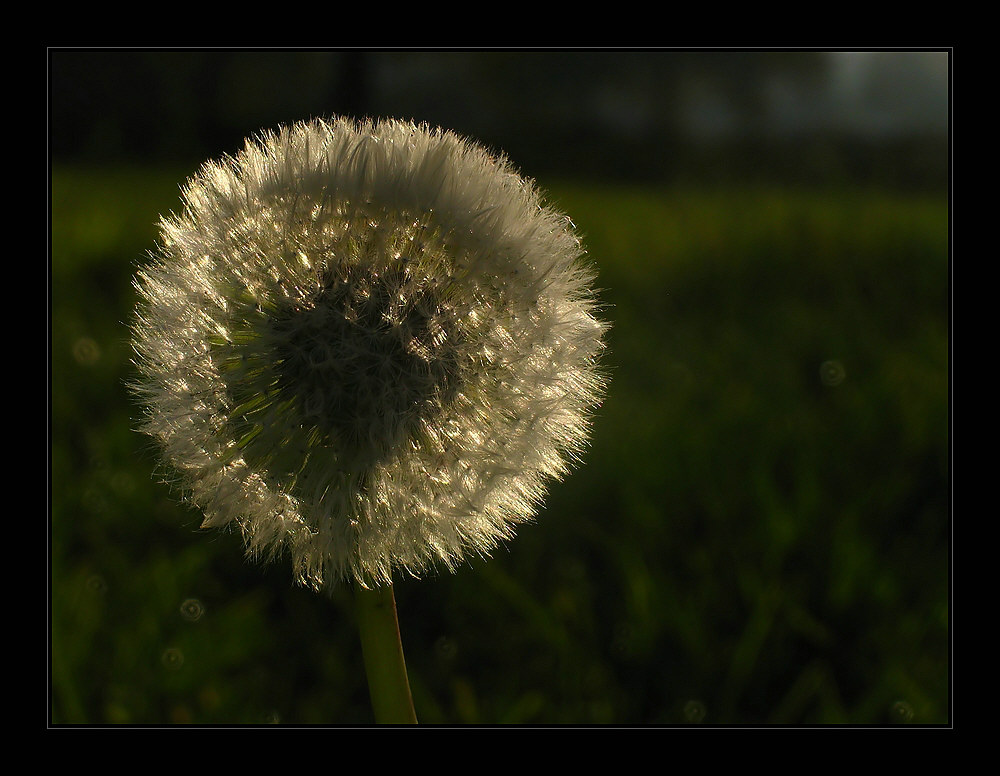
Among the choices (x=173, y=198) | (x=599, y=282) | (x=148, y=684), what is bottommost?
(x=148, y=684)

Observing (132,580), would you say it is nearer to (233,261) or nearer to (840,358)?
(233,261)

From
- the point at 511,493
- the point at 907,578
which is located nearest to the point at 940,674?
the point at 907,578

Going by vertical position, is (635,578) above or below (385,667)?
above

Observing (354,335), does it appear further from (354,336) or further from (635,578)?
(635,578)

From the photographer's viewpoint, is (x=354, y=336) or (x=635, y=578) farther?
(x=635, y=578)

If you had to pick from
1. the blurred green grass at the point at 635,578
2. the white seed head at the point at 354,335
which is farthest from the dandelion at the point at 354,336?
the blurred green grass at the point at 635,578

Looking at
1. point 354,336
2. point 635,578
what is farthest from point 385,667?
point 635,578
